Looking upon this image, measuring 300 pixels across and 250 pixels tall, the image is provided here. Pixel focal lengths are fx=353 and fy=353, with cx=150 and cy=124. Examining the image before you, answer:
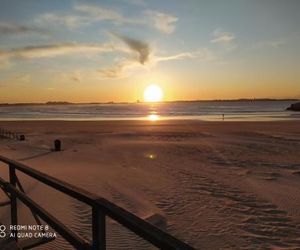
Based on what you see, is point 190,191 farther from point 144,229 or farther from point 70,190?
point 144,229

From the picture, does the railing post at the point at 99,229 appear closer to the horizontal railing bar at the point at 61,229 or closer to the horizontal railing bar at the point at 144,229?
the horizontal railing bar at the point at 144,229

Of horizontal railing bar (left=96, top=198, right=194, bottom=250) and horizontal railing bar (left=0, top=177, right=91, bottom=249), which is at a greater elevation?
horizontal railing bar (left=96, top=198, right=194, bottom=250)

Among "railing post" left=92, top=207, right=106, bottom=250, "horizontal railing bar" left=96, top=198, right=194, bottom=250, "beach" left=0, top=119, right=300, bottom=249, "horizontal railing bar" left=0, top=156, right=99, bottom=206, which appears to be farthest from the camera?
"beach" left=0, top=119, right=300, bottom=249

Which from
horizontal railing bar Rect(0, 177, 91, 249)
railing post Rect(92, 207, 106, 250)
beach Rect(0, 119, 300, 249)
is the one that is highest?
railing post Rect(92, 207, 106, 250)

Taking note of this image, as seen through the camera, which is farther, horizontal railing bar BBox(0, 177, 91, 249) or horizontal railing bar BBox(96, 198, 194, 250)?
horizontal railing bar BBox(0, 177, 91, 249)

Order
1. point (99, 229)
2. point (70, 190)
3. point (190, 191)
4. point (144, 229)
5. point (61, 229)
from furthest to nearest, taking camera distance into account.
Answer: point (190, 191) → point (61, 229) → point (70, 190) → point (99, 229) → point (144, 229)

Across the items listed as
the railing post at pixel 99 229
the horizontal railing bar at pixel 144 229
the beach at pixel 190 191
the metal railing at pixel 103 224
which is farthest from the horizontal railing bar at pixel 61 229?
the beach at pixel 190 191

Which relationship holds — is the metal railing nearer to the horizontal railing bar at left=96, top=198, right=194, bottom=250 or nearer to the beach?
the horizontal railing bar at left=96, top=198, right=194, bottom=250

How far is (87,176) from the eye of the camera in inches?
487

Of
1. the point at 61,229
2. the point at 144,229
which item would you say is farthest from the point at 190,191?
the point at 144,229

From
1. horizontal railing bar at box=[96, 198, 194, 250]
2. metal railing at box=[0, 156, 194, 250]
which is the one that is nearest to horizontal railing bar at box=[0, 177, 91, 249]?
metal railing at box=[0, 156, 194, 250]

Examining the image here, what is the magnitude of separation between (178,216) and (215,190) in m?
2.77

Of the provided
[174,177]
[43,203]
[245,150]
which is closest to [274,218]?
[174,177]

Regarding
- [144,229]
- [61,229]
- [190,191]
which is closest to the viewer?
[144,229]
